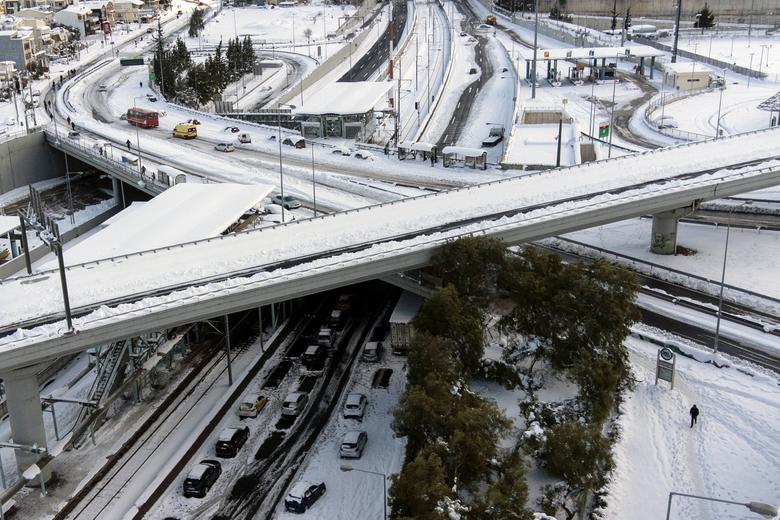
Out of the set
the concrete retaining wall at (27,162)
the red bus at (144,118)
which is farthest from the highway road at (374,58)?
the concrete retaining wall at (27,162)

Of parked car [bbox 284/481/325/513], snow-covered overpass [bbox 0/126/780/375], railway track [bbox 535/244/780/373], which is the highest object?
snow-covered overpass [bbox 0/126/780/375]

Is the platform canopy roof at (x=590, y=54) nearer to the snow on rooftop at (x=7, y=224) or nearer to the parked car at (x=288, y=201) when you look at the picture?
the parked car at (x=288, y=201)

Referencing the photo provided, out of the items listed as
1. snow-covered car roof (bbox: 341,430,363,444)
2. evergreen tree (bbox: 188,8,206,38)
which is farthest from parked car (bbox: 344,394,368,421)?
evergreen tree (bbox: 188,8,206,38)

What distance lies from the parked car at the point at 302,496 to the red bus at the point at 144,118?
5529 centimetres

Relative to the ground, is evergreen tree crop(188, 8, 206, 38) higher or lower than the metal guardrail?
higher

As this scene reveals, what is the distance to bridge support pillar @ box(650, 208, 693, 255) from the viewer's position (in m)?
49.0

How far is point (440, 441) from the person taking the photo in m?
28.8

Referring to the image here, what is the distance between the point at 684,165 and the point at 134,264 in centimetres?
3106

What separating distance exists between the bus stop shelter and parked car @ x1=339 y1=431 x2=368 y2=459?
3452 centimetres

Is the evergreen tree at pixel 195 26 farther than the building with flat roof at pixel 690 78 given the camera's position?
Yes

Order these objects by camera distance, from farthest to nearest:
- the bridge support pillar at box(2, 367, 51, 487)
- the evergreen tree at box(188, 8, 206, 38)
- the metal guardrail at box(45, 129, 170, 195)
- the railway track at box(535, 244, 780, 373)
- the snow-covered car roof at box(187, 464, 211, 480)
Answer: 1. the evergreen tree at box(188, 8, 206, 38)
2. the metal guardrail at box(45, 129, 170, 195)
3. the railway track at box(535, 244, 780, 373)
4. the bridge support pillar at box(2, 367, 51, 487)
5. the snow-covered car roof at box(187, 464, 211, 480)

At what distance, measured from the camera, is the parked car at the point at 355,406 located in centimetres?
3569

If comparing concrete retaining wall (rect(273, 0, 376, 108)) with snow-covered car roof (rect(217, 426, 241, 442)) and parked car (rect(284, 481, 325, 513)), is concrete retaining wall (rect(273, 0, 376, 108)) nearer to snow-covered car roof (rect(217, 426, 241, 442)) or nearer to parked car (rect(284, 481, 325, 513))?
snow-covered car roof (rect(217, 426, 241, 442))

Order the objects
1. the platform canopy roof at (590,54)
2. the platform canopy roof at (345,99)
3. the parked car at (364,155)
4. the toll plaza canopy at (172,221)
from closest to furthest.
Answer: the toll plaza canopy at (172,221)
the parked car at (364,155)
the platform canopy roof at (345,99)
the platform canopy roof at (590,54)
